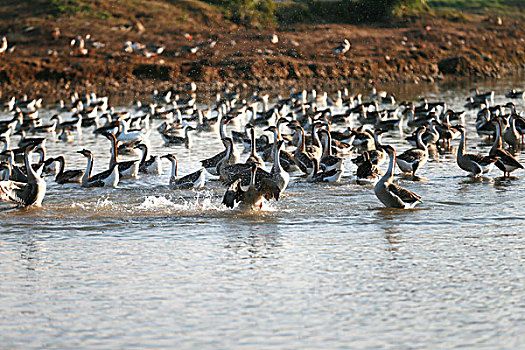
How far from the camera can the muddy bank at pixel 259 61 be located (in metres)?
52.2

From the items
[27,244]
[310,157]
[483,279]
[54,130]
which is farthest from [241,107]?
[483,279]

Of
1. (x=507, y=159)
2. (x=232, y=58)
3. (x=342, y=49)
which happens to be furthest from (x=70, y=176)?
(x=342, y=49)

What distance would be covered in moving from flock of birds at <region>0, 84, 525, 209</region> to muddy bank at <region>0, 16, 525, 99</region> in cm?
865

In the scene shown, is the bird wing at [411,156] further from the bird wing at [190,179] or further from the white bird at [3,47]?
the white bird at [3,47]

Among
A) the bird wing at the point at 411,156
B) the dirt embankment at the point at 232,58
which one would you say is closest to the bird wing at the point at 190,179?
the bird wing at the point at 411,156

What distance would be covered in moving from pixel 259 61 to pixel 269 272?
46958 mm

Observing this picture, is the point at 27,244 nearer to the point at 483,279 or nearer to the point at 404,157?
the point at 483,279

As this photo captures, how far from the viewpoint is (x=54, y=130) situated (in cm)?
3369

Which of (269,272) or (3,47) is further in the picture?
(3,47)

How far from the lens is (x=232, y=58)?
57.2 m

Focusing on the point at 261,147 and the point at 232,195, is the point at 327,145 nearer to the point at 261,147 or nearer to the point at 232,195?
the point at 261,147

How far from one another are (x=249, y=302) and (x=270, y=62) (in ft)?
160

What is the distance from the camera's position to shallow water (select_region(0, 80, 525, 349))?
8617 mm

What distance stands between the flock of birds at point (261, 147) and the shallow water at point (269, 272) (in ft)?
1.99
